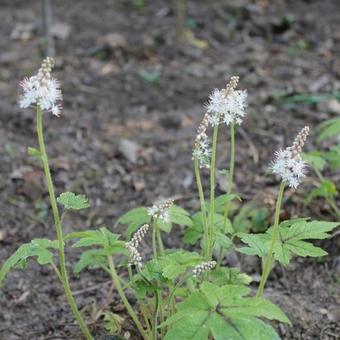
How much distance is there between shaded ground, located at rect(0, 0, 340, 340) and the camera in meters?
2.95

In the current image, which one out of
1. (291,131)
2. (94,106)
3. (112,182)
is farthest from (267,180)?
(94,106)

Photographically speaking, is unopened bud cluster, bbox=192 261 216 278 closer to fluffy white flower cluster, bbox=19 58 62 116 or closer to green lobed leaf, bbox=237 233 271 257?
green lobed leaf, bbox=237 233 271 257

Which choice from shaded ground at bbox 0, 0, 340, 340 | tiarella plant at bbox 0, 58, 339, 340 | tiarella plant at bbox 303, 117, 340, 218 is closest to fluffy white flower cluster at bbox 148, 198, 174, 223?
tiarella plant at bbox 0, 58, 339, 340

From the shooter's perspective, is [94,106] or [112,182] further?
[94,106]

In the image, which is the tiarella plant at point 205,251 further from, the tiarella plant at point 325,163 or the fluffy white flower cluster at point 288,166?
the tiarella plant at point 325,163

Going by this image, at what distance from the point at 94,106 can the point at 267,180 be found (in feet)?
5.34

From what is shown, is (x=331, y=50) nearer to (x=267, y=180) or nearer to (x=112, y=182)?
(x=267, y=180)

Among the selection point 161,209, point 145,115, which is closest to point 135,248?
point 161,209

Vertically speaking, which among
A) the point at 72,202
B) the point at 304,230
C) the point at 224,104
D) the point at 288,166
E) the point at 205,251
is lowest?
the point at 205,251

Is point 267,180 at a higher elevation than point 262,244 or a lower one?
lower

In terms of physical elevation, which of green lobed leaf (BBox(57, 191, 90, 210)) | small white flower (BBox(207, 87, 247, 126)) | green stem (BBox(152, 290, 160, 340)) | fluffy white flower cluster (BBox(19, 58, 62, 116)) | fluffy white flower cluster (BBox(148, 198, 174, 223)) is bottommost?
green stem (BBox(152, 290, 160, 340))

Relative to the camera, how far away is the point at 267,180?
12.5 feet

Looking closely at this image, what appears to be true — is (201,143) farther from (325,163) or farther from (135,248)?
(325,163)

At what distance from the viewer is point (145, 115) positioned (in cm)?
470
